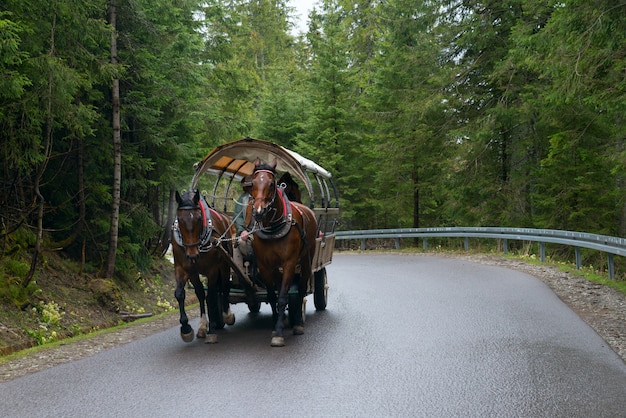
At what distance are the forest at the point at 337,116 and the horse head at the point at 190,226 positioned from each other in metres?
2.53

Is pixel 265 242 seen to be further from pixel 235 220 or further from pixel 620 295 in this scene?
pixel 620 295

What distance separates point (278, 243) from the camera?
8117 mm

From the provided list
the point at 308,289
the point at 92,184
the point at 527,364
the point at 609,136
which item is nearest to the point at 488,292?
the point at 308,289

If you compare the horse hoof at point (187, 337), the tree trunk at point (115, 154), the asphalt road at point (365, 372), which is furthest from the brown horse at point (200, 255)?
the tree trunk at point (115, 154)

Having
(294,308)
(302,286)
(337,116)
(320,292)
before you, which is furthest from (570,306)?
(337,116)

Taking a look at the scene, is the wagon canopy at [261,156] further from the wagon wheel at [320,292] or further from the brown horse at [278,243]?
the wagon wheel at [320,292]

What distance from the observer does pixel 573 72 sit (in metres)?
10.5

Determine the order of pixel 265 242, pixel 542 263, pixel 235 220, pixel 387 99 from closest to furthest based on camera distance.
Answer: pixel 265 242
pixel 235 220
pixel 542 263
pixel 387 99

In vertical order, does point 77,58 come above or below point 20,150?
above

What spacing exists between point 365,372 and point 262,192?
2.57 meters

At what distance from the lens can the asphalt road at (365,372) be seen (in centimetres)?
526

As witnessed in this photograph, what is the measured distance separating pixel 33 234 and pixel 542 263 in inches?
489

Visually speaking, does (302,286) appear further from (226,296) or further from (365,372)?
(365,372)

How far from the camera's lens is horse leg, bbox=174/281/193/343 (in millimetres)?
7844
